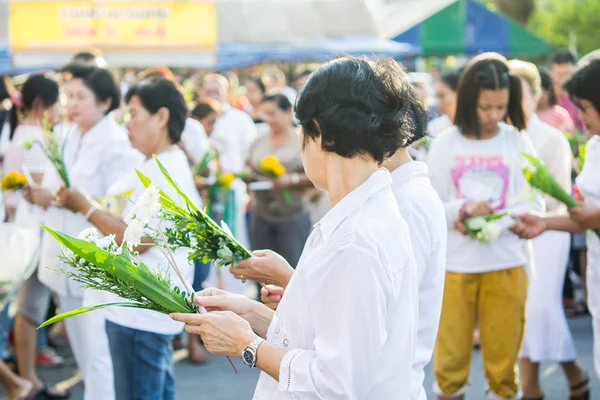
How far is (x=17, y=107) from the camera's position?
6430 millimetres

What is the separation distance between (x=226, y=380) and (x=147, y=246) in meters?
2.80

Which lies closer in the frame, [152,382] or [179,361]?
[152,382]

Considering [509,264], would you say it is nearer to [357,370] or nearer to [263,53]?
[357,370]

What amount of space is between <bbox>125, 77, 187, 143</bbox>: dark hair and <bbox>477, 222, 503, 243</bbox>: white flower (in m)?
1.62

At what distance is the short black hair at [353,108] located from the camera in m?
2.22

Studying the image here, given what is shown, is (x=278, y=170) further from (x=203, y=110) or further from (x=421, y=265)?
(x=421, y=265)

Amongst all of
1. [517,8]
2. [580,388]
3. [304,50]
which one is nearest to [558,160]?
[580,388]

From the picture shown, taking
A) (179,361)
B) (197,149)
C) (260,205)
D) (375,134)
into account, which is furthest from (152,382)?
(197,149)

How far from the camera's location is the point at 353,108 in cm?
A: 222

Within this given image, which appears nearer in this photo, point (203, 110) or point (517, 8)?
point (203, 110)

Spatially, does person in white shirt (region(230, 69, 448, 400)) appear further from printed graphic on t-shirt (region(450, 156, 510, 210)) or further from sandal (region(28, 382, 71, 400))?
sandal (region(28, 382, 71, 400))

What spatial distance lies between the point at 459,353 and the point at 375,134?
269 centimetres

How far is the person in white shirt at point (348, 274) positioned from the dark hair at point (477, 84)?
2411 millimetres

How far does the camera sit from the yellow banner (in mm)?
14047
